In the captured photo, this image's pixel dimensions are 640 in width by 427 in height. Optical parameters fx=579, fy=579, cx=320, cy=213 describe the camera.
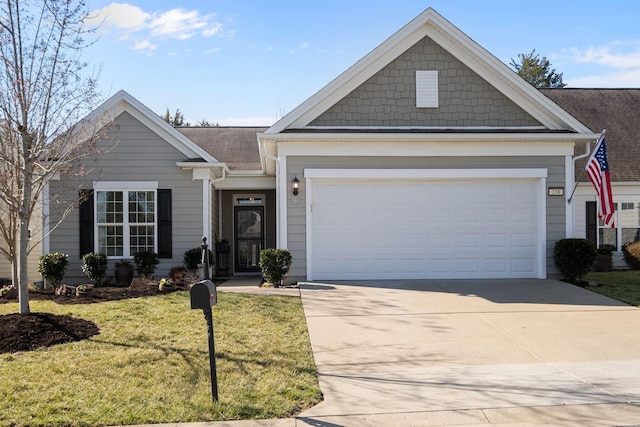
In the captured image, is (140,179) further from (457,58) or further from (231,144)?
(457,58)

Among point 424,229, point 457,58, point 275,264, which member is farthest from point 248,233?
point 457,58

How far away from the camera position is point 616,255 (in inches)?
664

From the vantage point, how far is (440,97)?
1316cm

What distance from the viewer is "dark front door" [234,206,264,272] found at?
17.8 meters

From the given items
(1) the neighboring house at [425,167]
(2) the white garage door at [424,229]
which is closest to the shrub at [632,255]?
(1) the neighboring house at [425,167]

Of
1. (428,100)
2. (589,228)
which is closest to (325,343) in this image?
(428,100)

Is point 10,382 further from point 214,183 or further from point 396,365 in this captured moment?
point 214,183

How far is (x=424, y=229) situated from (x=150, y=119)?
7141 millimetres

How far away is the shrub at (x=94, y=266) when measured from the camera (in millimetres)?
13500

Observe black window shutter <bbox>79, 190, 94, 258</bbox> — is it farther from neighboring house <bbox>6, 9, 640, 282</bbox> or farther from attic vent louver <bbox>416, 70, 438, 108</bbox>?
attic vent louver <bbox>416, 70, 438, 108</bbox>

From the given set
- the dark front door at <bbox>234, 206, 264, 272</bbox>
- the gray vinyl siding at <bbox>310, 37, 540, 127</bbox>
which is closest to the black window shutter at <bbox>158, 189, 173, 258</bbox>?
the dark front door at <bbox>234, 206, 264, 272</bbox>

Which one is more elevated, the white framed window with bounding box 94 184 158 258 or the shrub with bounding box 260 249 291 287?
the white framed window with bounding box 94 184 158 258

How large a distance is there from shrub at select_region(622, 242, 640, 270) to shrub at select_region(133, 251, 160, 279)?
12.8 meters

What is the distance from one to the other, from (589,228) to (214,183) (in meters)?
10.7
